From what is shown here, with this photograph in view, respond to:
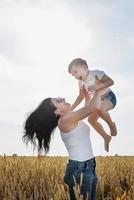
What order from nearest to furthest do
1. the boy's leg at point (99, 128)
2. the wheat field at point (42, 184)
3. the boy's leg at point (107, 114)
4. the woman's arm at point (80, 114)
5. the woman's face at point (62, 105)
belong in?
1. the woman's arm at point (80, 114)
2. the woman's face at point (62, 105)
3. the boy's leg at point (99, 128)
4. the boy's leg at point (107, 114)
5. the wheat field at point (42, 184)

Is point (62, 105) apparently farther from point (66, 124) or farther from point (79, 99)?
point (79, 99)

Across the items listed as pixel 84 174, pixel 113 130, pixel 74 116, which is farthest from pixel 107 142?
pixel 74 116

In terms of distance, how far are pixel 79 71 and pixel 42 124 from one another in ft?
1.81

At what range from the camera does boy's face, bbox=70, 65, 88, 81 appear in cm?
445

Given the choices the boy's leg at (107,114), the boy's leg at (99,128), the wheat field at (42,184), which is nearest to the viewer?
the boy's leg at (99,128)

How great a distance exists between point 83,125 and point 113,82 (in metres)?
0.54

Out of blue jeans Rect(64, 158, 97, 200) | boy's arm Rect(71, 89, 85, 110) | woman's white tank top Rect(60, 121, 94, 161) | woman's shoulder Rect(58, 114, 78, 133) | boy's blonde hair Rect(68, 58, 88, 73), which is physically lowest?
blue jeans Rect(64, 158, 97, 200)

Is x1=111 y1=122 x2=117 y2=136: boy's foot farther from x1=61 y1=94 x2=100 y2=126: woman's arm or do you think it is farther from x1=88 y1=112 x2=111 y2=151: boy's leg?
x1=61 y1=94 x2=100 y2=126: woman's arm

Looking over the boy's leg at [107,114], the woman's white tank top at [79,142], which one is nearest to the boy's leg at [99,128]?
the boy's leg at [107,114]

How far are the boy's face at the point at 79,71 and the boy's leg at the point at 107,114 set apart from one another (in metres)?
0.36

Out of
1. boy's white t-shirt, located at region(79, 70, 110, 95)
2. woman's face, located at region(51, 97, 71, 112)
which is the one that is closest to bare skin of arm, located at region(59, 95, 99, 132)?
woman's face, located at region(51, 97, 71, 112)

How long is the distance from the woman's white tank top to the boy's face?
628mm

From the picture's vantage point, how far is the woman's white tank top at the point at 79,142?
12.8 ft

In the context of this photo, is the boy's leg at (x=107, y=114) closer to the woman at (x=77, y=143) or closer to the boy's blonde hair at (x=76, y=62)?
the boy's blonde hair at (x=76, y=62)
